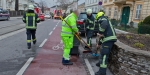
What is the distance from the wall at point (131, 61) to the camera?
3.74m

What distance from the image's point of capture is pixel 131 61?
3920mm

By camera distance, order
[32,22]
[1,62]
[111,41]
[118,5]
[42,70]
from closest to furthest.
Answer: [111,41], [42,70], [1,62], [32,22], [118,5]

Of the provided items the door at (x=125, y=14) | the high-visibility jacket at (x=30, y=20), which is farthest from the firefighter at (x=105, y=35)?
the door at (x=125, y=14)

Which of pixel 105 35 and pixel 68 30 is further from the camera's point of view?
pixel 68 30

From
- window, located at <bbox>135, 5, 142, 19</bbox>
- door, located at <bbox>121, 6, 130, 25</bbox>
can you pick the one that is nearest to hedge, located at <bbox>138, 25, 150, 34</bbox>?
window, located at <bbox>135, 5, 142, 19</bbox>

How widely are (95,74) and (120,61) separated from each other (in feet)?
2.66

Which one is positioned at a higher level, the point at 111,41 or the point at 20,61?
the point at 111,41

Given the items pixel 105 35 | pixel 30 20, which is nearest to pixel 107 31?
pixel 105 35

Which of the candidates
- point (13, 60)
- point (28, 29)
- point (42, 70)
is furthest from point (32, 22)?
point (42, 70)

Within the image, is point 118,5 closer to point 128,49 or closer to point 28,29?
point 28,29

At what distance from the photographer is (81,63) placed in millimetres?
5465

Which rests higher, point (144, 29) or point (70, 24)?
point (70, 24)

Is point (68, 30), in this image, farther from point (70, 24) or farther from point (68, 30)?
point (70, 24)

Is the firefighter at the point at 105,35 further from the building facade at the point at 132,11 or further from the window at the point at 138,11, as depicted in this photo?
the window at the point at 138,11
